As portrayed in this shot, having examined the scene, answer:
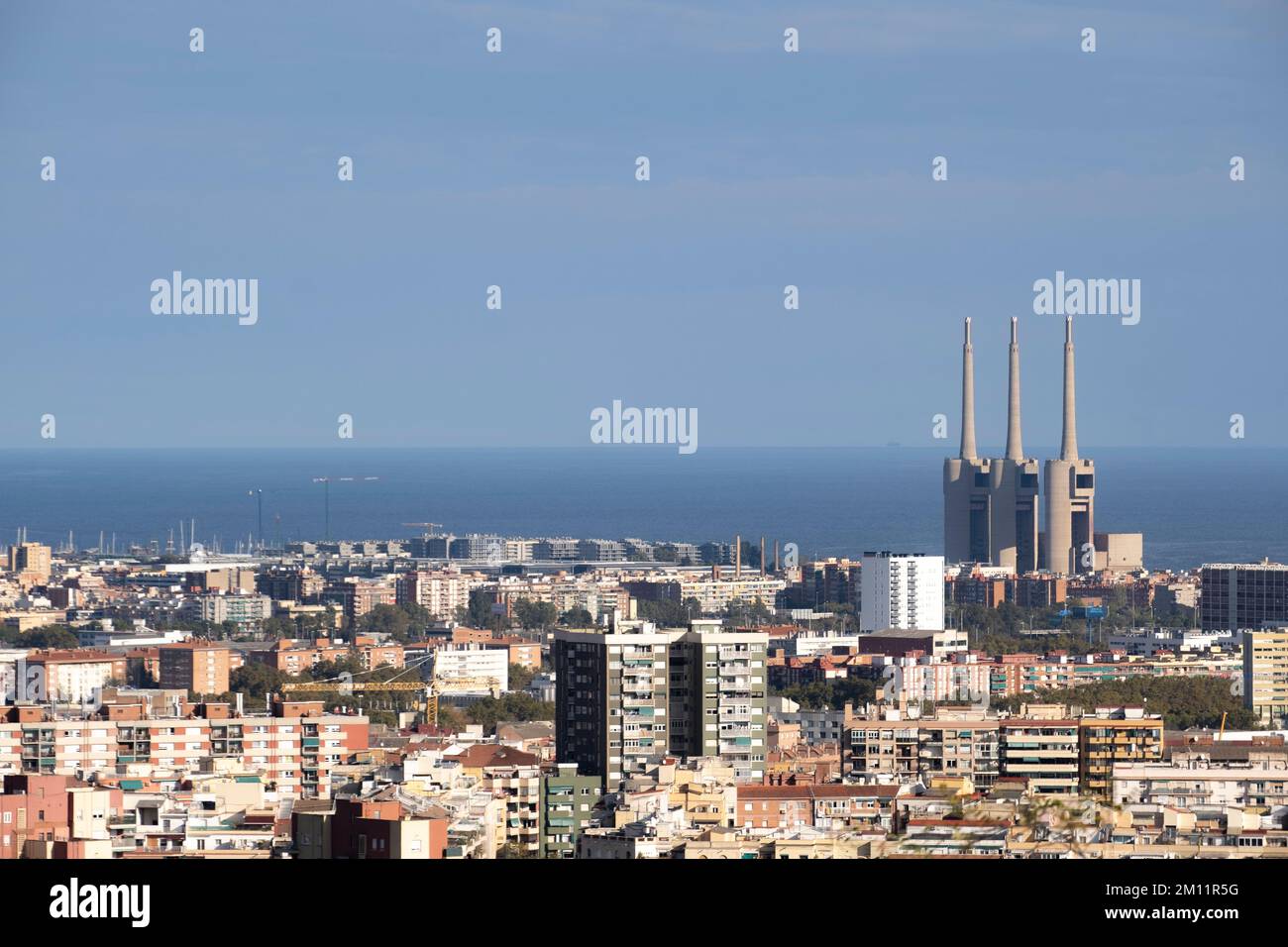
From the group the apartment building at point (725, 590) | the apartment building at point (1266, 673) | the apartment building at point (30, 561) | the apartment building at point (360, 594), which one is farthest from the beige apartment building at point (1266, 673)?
the apartment building at point (30, 561)

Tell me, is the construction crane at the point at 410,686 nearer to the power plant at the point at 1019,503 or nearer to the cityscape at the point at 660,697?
the cityscape at the point at 660,697

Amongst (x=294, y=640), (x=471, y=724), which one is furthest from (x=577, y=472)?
(x=471, y=724)

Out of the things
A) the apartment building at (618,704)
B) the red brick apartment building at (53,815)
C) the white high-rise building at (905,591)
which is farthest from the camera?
the white high-rise building at (905,591)

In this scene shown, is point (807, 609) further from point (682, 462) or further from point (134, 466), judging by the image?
point (682, 462)

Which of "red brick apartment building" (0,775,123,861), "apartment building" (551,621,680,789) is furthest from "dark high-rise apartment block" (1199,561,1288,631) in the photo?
"red brick apartment building" (0,775,123,861)

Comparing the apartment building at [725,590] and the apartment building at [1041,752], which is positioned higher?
the apartment building at [725,590]
